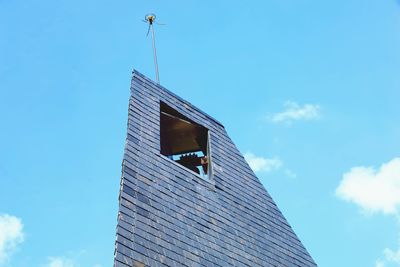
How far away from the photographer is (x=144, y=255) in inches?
267

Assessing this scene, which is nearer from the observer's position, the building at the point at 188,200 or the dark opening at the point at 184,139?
the building at the point at 188,200

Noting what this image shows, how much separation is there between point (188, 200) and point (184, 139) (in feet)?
10.8

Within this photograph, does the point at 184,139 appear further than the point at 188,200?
Yes

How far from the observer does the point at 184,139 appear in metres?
11.9

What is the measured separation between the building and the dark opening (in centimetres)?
2

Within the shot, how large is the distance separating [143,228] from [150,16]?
743cm

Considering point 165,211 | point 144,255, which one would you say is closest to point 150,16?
point 165,211

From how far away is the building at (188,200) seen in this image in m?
7.31

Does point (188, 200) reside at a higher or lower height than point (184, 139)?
lower

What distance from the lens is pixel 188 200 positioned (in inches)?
343

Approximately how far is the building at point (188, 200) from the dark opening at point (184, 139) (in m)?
0.02

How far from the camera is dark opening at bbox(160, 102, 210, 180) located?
11172 millimetres

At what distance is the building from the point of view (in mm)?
7312

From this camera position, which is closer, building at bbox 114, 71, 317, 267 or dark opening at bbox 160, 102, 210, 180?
building at bbox 114, 71, 317, 267
